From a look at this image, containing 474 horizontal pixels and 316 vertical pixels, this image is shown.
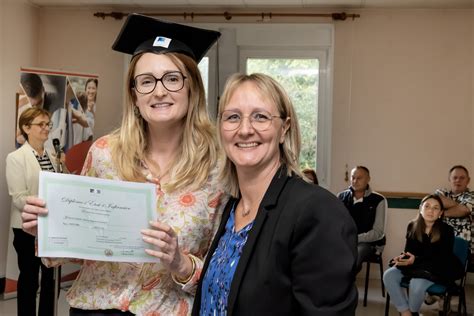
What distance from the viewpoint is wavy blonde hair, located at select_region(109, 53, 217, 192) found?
162 centimetres

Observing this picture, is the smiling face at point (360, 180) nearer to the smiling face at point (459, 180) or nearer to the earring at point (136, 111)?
the smiling face at point (459, 180)

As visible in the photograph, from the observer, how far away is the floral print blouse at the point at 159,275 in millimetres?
1569

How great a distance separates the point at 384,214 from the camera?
5.46m

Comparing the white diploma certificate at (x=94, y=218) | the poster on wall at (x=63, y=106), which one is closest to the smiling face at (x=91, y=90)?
the poster on wall at (x=63, y=106)

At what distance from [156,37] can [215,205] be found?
567 mm

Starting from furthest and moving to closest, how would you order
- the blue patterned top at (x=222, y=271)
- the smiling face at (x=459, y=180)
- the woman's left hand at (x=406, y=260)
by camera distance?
1. the smiling face at (x=459, y=180)
2. the woman's left hand at (x=406, y=260)
3. the blue patterned top at (x=222, y=271)

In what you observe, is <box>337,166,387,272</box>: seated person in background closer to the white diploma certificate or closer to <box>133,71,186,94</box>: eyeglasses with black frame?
<box>133,71,186,94</box>: eyeglasses with black frame

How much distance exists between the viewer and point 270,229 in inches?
50.4

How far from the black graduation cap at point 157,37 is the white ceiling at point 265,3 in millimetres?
Result: 4312

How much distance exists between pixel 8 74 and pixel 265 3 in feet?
9.30

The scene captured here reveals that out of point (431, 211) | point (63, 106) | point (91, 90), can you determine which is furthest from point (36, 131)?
point (431, 211)

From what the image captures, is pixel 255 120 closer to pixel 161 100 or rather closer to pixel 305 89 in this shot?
pixel 161 100

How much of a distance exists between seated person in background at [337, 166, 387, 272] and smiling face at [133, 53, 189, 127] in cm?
404

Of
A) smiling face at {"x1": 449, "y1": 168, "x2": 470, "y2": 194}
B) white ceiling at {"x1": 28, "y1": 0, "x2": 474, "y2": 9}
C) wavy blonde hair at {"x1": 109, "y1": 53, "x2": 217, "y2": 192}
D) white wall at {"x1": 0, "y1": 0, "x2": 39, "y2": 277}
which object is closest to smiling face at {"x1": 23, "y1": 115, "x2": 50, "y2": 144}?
white wall at {"x1": 0, "y1": 0, "x2": 39, "y2": 277}
